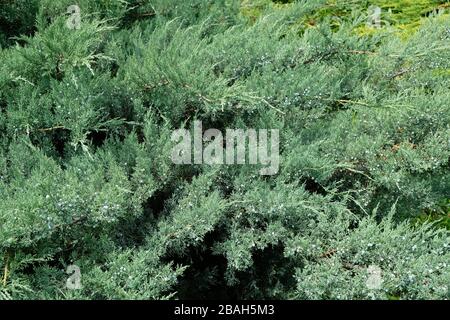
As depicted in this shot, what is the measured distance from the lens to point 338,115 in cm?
262

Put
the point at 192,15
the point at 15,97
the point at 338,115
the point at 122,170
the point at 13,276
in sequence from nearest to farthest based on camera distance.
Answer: the point at 13,276
the point at 122,170
the point at 15,97
the point at 338,115
the point at 192,15

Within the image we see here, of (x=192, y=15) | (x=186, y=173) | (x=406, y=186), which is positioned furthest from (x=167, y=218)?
(x=192, y=15)

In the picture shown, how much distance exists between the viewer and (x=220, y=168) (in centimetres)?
230

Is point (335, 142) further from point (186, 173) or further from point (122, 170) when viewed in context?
point (122, 170)

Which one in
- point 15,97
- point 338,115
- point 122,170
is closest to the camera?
point 122,170

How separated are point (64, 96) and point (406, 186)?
1339mm

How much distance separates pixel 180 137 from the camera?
232cm

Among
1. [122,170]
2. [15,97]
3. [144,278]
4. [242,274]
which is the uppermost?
[15,97]

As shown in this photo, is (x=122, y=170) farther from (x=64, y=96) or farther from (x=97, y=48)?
(x=97, y=48)

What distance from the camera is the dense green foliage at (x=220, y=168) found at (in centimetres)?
208

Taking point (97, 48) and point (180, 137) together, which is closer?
point (180, 137)

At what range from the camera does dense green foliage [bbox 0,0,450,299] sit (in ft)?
6.81

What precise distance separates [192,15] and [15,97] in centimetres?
113

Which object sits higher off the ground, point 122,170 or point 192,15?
point 192,15
